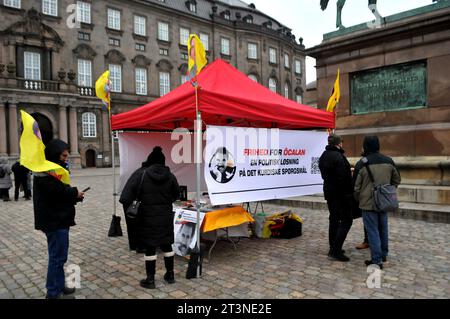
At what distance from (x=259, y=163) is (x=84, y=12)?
34155 millimetres

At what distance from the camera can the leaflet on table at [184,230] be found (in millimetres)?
5477

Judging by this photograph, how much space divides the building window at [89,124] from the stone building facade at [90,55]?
0.30ft

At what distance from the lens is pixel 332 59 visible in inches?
402

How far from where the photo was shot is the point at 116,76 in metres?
36.0

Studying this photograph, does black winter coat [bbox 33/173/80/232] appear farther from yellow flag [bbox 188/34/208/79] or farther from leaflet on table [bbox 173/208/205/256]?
yellow flag [bbox 188/34/208/79]

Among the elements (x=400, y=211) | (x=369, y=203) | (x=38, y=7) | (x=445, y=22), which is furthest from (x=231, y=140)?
(x=38, y=7)

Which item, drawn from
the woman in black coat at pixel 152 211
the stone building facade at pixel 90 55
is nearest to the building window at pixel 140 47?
the stone building facade at pixel 90 55

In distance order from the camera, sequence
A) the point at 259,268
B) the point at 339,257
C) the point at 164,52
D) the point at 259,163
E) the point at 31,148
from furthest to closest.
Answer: the point at 164,52
the point at 259,163
the point at 339,257
the point at 259,268
the point at 31,148

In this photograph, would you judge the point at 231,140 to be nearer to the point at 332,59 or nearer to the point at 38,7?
the point at 332,59

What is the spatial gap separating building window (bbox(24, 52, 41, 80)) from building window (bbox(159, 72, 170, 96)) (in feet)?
38.5

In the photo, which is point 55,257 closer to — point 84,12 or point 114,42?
point 84,12

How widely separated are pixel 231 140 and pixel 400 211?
4681mm

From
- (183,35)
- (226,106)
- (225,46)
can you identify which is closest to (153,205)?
(226,106)

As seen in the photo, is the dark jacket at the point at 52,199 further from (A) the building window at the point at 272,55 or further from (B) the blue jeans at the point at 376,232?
(A) the building window at the point at 272,55
